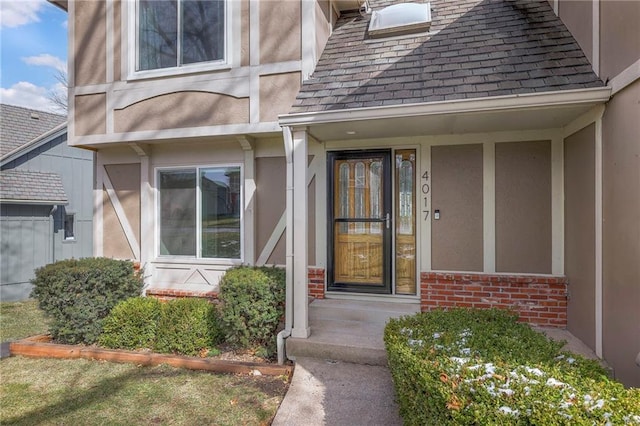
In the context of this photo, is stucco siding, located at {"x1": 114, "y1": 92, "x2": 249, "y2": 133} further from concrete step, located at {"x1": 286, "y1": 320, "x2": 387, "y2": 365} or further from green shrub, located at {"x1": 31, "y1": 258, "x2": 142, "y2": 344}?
concrete step, located at {"x1": 286, "y1": 320, "x2": 387, "y2": 365}

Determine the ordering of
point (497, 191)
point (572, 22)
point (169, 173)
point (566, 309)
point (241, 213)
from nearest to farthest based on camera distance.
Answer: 1. point (572, 22)
2. point (566, 309)
3. point (497, 191)
4. point (241, 213)
5. point (169, 173)

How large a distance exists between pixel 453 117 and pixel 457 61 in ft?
2.58

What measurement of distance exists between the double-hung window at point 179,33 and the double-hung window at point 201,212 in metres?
1.68

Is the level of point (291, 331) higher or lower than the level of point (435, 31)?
lower

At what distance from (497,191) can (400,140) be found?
4.80 ft

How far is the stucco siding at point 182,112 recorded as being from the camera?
5172mm

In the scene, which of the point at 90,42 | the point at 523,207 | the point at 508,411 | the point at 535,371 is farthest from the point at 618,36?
the point at 90,42

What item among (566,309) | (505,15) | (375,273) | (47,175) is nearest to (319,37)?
(505,15)

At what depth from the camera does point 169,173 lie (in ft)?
20.0

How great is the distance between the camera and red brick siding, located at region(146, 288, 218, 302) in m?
5.67

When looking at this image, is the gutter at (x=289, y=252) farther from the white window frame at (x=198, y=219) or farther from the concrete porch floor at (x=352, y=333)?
the white window frame at (x=198, y=219)

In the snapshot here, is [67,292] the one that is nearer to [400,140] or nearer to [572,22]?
[400,140]

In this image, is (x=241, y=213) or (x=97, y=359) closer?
(x=97, y=359)

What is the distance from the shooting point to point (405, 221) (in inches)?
205
